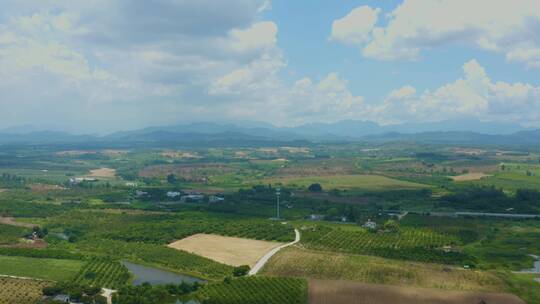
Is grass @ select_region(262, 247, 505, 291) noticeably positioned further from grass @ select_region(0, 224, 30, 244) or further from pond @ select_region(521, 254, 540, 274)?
grass @ select_region(0, 224, 30, 244)

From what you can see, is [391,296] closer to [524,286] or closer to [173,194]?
[524,286]

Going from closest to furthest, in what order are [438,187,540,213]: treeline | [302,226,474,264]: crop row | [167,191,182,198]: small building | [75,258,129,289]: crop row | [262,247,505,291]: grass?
[75,258,129,289]: crop row → [262,247,505,291]: grass → [302,226,474,264]: crop row → [438,187,540,213]: treeline → [167,191,182,198]: small building

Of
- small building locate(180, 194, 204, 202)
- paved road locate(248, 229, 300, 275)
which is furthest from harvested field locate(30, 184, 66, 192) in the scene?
paved road locate(248, 229, 300, 275)

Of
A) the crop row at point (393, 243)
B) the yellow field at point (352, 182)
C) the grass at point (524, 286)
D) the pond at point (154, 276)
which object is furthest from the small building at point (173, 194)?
the grass at point (524, 286)

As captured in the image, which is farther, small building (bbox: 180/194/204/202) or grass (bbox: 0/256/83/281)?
small building (bbox: 180/194/204/202)

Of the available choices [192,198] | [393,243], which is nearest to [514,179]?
[393,243]

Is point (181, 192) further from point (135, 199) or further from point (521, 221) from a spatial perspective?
point (521, 221)
